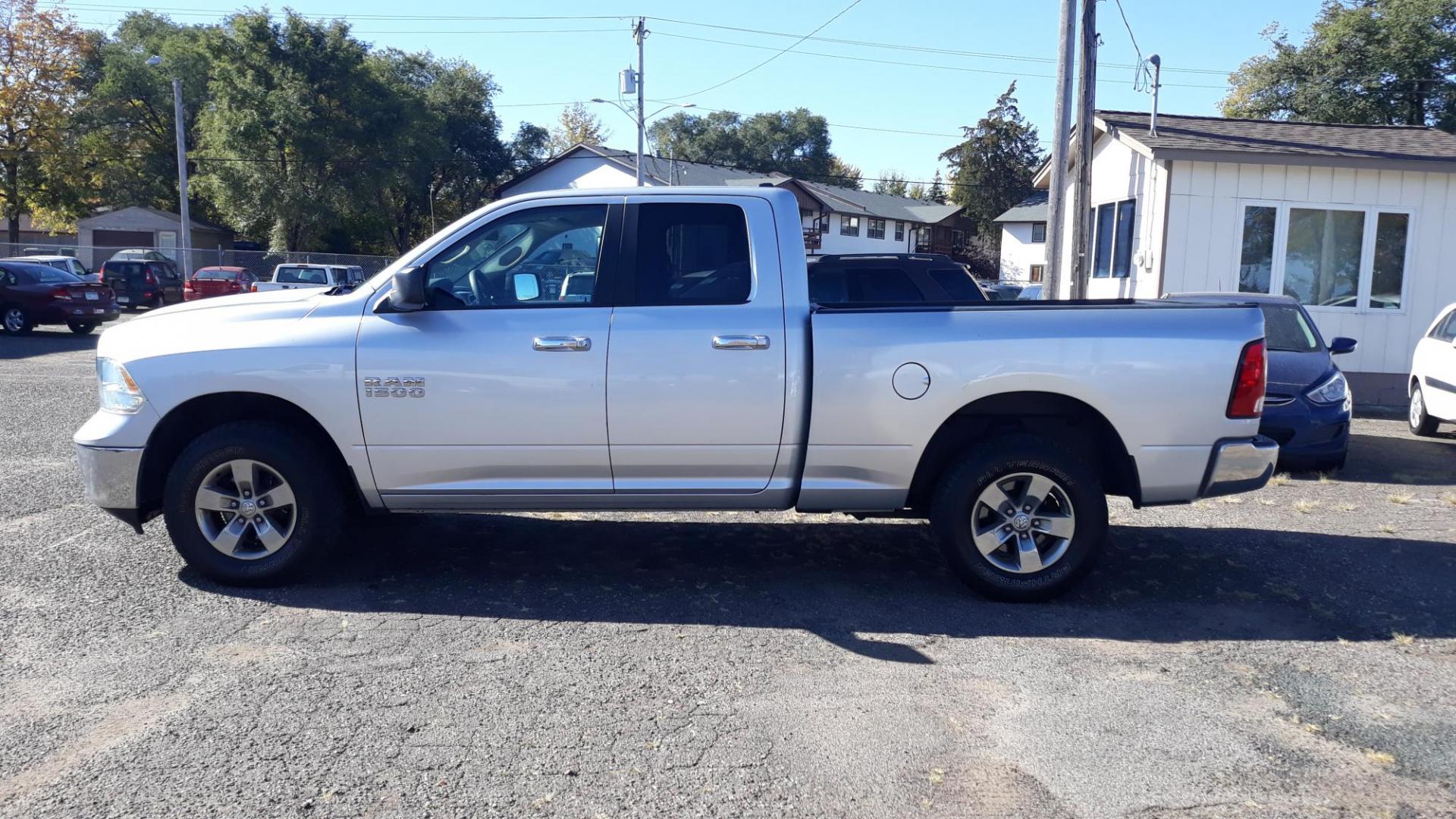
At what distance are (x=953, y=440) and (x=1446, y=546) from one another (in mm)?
3724

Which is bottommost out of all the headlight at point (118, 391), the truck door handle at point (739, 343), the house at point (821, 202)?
the headlight at point (118, 391)

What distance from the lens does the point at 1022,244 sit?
56.5 meters

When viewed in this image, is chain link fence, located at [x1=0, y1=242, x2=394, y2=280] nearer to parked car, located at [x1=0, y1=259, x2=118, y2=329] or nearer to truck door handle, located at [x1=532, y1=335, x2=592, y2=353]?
parked car, located at [x1=0, y1=259, x2=118, y2=329]

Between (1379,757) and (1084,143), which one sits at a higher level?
(1084,143)

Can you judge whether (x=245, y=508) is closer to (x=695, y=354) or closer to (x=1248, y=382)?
(x=695, y=354)

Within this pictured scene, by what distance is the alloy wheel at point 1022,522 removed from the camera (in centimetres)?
555

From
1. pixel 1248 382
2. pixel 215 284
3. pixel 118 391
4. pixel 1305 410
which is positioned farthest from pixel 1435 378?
pixel 215 284

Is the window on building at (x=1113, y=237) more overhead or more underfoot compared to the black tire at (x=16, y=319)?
more overhead

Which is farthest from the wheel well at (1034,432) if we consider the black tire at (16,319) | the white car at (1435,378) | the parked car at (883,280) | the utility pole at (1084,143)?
the black tire at (16,319)

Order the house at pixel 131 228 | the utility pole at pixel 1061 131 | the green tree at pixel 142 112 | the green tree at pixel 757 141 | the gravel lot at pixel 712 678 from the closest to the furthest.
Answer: the gravel lot at pixel 712 678 → the utility pole at pixel 1061 131 → the house at pixel 131 228 → the green tree at pixel 142 112 → the green tree at pixel 757 141

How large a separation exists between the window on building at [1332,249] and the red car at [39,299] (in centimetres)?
2234

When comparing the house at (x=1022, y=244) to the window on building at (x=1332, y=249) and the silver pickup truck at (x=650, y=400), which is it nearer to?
the window on building at (x=1332, y=249)

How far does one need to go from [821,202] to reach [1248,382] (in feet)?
176

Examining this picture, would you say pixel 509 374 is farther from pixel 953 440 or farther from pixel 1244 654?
pixel 1244 654
